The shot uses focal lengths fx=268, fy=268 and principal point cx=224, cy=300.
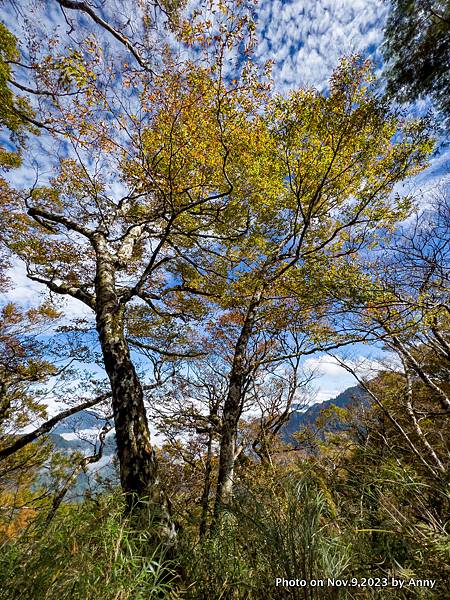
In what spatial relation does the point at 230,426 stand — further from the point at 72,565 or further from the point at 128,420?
the point at 72,565

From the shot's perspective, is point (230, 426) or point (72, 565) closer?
point (72, 565)

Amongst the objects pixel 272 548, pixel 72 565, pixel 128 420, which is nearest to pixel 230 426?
pixel 128 420

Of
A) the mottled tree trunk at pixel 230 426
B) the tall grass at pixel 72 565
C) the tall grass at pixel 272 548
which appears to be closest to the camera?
the tall grass at pixel 72 565

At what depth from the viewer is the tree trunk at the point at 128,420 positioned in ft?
9.24

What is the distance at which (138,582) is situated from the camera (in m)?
1.36

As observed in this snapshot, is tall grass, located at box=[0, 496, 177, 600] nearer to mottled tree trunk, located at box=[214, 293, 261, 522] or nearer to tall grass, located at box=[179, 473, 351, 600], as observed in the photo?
tall grass, located at box=[179, 473, 351, 600]

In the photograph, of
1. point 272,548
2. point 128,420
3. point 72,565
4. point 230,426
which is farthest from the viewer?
point 230,426

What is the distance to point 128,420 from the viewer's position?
341 cm

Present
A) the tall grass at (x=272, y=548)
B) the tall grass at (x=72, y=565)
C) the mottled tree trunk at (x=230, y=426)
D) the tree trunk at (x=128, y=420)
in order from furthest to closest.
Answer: the mottled tree trunk at (x=230, y=426)
the tree trunk at (x=128, y=420)
the tall grass at (x=272, y=548)
the tall grass at (x=72, y=565)

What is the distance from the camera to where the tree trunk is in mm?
2816

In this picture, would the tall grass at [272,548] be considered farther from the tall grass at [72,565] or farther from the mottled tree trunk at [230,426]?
the mottled tree trunk at [230,426]

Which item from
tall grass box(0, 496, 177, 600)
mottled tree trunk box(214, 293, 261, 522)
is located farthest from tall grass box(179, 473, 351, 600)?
mottled tree trunk box(214, 293, 261, 522)

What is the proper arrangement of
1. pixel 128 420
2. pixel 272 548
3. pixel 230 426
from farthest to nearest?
1. pixel 230 426
2. pixel 128 420
3. pixel 272 548

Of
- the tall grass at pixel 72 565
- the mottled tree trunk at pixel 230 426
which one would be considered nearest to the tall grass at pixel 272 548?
the tall grass at pixel 72 565
